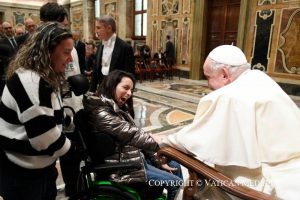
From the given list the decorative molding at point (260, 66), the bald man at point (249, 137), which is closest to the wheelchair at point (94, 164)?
the bald man at point (249, 137)

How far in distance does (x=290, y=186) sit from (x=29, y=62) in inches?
52.6

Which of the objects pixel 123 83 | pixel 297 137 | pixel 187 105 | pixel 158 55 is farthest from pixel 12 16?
pixel 297 137

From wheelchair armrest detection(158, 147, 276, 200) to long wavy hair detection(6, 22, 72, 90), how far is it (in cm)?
66

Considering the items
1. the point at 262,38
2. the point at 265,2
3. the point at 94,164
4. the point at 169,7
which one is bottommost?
the point at 94,164

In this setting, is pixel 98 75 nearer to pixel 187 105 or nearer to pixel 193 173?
pixel 193 173

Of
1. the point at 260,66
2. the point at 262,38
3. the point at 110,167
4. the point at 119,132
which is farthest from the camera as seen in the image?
the point at 260,66

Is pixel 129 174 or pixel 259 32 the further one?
pixel 259 32

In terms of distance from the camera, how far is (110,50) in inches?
128

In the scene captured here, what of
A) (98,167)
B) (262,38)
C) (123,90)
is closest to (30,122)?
(98,167)

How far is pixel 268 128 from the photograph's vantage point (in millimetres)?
1333

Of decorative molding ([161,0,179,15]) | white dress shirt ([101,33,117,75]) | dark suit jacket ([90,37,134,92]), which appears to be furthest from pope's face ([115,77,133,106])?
decorative molding ([161,0,179,15])

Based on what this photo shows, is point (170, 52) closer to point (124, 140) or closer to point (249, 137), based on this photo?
point (124, 140)

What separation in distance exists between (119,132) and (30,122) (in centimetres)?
61

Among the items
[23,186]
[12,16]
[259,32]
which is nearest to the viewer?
[23,186]
